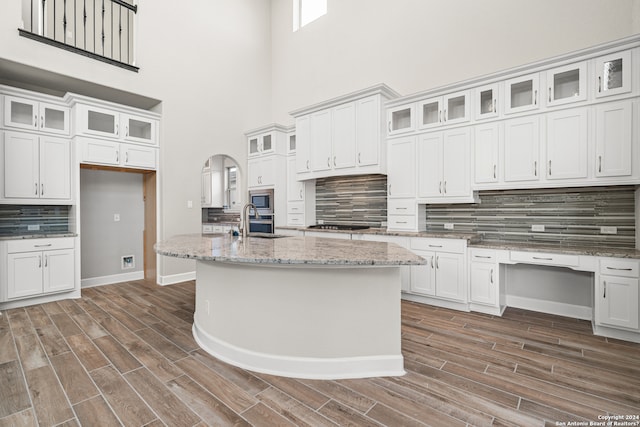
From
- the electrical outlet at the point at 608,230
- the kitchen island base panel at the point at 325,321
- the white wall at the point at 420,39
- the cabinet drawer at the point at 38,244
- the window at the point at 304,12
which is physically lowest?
the kitchen island base panel at the point at 325,321

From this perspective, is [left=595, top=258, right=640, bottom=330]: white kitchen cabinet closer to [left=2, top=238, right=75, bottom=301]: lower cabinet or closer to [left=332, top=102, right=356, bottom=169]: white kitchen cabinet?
[left=332, top=102, right=356, bottom=169]: white kitchen cabinet

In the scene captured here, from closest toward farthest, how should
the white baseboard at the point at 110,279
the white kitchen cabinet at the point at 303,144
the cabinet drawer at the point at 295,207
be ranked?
the white baseboard at the point at 110,279, the white kitchen cabinet at the point at 303,144, the cabinet drawer at the point at 295,207

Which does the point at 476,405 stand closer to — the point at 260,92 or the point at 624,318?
the point at 624,318

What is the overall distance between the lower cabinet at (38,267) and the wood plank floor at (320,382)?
0.74 meters

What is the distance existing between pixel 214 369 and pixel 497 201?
11.5ft

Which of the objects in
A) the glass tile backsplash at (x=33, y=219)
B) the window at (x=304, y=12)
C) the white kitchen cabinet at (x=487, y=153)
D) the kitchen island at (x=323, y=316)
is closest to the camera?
the kitchen island at (x=323, y=316)

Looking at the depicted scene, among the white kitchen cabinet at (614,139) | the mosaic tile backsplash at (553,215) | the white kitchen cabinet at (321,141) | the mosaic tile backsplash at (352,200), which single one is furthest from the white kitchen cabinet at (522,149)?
the white kitchen cabinet at (321,141)

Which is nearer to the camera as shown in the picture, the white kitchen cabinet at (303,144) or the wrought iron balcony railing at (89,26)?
the wrought iron balcony railing at (89,26)

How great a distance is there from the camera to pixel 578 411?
1691mm

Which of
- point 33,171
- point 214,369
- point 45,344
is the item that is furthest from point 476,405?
point 33,171

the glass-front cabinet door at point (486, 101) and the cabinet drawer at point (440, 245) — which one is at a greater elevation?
the glass-front cabinet door at point (486, 101)

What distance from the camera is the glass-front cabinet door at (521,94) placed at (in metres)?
3.11

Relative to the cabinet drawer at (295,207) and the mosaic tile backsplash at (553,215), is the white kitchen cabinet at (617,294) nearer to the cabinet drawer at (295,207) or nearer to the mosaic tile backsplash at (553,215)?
the mosaic tile backsplash at (553,215)

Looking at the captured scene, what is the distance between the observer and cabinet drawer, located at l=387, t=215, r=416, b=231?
3932 mm
